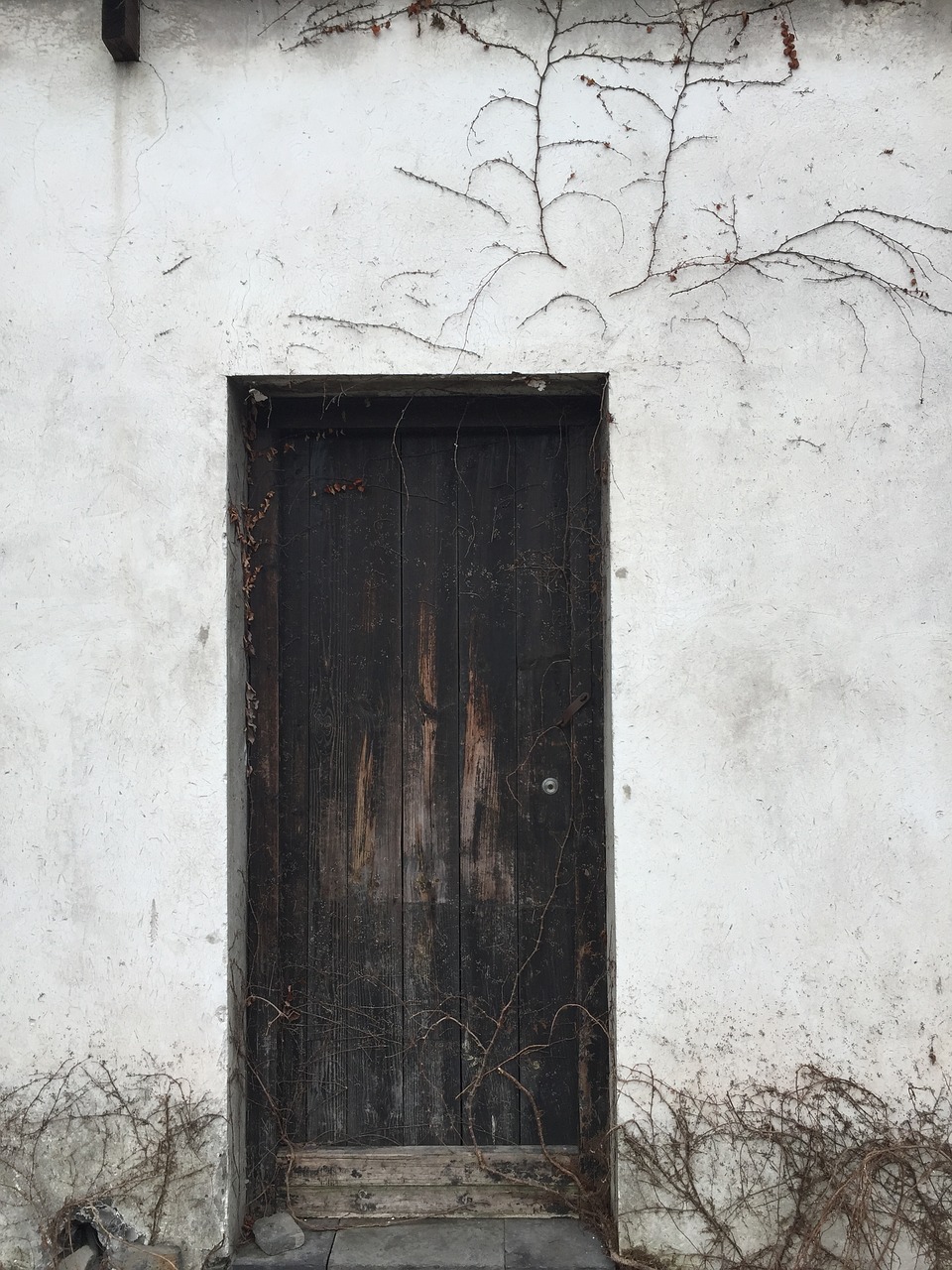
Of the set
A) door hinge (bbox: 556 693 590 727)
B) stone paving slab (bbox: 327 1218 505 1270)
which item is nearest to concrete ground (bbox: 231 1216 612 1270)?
stone paving slab (bbox: 327 1218 505 1270)

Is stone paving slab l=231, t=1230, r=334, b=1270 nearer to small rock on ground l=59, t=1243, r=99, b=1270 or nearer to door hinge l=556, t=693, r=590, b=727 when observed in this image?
small rock on ground l=59, t=1243, r=99, b=1270

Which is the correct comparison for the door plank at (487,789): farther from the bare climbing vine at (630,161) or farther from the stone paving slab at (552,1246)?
the bare climbing vine at (630,161)

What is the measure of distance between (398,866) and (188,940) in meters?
0.65

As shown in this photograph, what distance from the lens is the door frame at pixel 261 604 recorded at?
8.90 ft

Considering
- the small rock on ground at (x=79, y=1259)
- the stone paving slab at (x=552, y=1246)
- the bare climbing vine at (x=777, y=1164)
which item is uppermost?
the bare climbing vine at (x=777, y=1164)

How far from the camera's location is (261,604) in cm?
288

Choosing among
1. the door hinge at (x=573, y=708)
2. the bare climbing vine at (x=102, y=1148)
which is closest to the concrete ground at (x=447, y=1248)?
the bare climbing vine at (x=102, y=1148)

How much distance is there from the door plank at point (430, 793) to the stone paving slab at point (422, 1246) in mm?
237

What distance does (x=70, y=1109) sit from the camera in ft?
8.46

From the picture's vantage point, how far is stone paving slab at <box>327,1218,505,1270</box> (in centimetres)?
252

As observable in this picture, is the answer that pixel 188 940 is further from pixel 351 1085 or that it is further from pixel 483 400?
pixel 483 400

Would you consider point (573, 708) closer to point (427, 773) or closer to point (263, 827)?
point (427, 773)

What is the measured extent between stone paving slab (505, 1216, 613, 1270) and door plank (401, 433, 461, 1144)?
1.06 feet

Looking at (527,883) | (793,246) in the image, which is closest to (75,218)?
(793,246)
